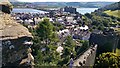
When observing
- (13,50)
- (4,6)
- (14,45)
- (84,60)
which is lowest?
(84,60)

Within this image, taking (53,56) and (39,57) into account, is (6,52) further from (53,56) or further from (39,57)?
(53,56)

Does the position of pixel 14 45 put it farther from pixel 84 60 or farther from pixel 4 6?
pixel 84 60

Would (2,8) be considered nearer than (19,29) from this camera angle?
No

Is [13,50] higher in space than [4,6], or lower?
lower

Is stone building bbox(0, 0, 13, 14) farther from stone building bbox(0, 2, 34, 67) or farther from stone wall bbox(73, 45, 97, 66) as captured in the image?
stone wall bbox(73, 45, 97, 66)

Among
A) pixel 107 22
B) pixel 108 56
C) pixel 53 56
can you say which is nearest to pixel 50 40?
pixel 53 56

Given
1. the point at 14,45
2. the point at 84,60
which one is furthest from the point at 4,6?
the point at 84,60

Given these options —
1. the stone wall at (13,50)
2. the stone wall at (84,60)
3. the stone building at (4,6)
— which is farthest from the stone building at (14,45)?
the stone wall at (84,60)

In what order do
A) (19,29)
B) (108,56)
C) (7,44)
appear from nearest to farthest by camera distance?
1. (7,44)
2. (19,29)
3. (108,56)
